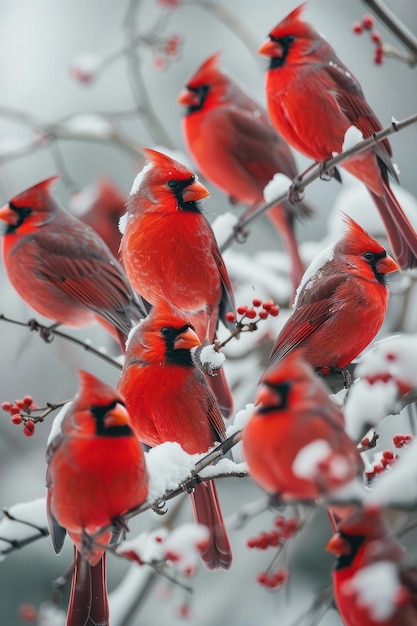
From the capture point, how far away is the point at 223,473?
→ 6.21 feet

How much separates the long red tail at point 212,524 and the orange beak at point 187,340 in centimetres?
35

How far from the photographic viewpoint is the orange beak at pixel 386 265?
236cm

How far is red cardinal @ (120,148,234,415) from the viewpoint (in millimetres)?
2273

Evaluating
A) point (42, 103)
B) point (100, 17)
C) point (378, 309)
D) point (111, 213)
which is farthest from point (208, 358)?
point (100, 17)

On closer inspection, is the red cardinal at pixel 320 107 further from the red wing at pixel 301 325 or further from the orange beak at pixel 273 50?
the red wing at pixel 301 325

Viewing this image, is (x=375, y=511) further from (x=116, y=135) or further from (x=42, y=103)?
(x=42, y=103)

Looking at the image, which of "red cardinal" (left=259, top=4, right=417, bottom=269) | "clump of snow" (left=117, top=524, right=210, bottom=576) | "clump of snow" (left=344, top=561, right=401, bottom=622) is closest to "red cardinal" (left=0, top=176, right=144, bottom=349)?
"red cardinal" (left=259, top=4, right=417, bottom=269)

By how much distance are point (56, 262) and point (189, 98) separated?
106 centimetres

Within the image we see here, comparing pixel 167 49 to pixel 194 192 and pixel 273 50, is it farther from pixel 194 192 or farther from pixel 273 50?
pixel 194 192

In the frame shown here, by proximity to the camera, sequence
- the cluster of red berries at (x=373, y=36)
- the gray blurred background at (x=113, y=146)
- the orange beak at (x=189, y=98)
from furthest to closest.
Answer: the gray blurred background at (x=113, y=146)
the orange beak at (x=189, y=98)
the cluster of red berries at (x=373, y=36)

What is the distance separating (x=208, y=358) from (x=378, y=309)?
0.56 m

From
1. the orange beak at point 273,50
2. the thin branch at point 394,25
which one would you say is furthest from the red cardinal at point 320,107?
the thin branch at point 394,25

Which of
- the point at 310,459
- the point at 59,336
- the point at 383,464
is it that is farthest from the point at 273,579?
the point at 59,336

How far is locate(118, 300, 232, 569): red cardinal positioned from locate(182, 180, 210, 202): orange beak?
248mm
